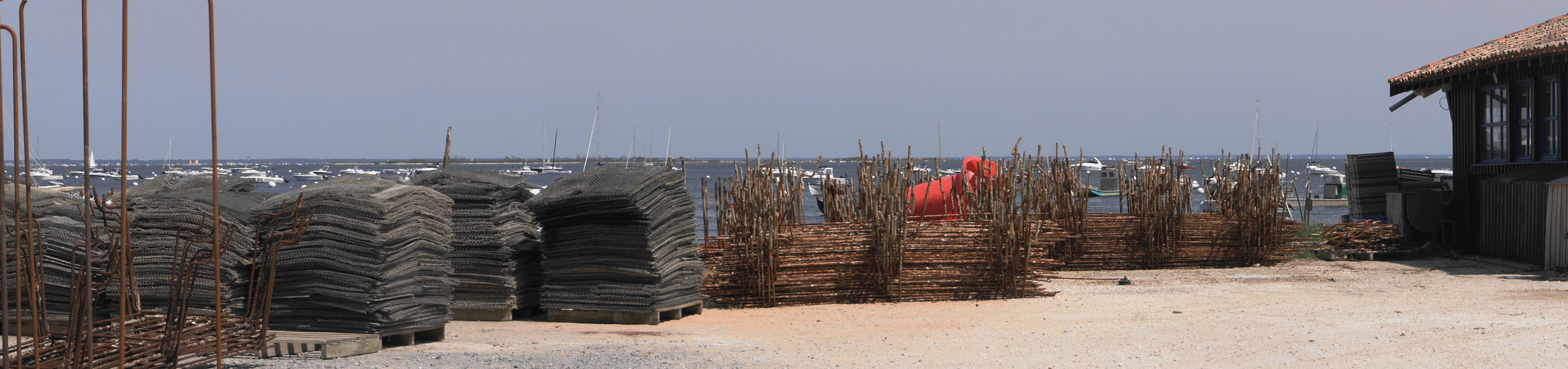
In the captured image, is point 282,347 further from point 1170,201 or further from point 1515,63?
point 1515,63

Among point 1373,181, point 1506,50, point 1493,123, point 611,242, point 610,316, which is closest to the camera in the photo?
point 611,242

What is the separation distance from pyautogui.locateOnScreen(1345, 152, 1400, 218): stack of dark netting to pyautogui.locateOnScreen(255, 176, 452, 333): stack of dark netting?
1370 cm

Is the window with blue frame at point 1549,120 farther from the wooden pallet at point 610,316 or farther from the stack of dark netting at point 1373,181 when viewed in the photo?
the wooden pallet at point 610,316

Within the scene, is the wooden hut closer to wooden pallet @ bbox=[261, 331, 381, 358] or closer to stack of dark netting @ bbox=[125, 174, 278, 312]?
wooden pallet @ bbox=[261, 331, 381, 358]

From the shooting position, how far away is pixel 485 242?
9.59 m

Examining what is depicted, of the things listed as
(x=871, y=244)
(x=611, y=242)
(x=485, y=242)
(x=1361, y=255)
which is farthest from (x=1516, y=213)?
(x=485, y=242)

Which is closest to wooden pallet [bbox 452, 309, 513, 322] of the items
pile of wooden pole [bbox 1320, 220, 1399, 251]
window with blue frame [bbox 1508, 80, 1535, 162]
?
pile of wooden pole [bbox 1320, 220, 1399, 251]

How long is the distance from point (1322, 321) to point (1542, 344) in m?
→ 1.69

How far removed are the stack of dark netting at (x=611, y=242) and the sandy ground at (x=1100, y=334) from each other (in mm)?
254

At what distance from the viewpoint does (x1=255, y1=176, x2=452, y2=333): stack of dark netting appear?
26.2 ft

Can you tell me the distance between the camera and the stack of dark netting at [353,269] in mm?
7996

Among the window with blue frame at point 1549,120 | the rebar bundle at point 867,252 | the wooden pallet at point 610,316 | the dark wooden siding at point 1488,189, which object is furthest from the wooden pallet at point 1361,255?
the wooden pallet at point 610,316

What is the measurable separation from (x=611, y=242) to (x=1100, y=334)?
154 inches

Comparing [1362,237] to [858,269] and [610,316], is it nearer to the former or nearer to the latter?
[858,269]
